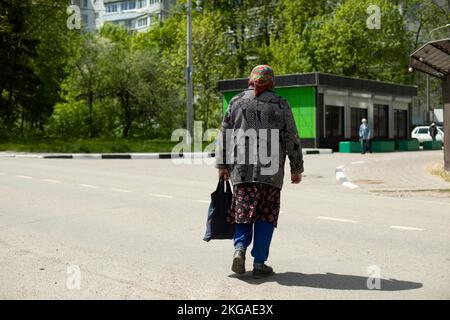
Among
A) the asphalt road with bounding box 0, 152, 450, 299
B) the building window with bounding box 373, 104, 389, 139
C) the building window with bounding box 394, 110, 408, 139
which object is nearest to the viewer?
the asphalt road with bounding box 0, 152, 450, 299

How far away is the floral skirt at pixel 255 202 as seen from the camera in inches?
205

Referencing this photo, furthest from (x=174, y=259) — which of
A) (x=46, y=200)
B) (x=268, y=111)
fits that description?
(x=46, y=200)

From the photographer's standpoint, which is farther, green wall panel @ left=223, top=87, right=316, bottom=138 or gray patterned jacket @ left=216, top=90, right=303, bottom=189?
green wall panel @ left=223, top=87, right=316, bottom=138

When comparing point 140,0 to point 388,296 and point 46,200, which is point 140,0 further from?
point 388,296

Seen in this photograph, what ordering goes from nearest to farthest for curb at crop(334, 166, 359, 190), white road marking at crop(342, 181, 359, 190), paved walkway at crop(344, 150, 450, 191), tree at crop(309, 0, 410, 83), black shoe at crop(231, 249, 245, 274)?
black shoe at crop(231, 249, 245, 274)
paved walkway at crop(344, 150, 450, 191)
white road marking at crop(342, 181, 359, 190)
curb at crop(334, 166, 359, 190)
tree at crop(309, 0, 410, 83)

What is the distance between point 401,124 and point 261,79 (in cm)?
3827

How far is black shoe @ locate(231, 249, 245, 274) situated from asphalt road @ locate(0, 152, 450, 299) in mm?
84

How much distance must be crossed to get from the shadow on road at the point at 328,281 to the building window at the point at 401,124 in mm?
37198

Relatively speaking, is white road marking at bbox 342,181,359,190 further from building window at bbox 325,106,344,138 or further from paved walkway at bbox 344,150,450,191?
building window at bbox 325,106,344,138

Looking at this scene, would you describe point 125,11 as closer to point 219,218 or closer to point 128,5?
point 128,5

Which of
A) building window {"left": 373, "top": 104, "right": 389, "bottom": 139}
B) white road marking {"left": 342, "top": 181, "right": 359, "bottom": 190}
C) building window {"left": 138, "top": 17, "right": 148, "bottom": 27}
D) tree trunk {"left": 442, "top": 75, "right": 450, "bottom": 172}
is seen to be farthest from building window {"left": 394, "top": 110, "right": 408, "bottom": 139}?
building window {"left": 138, "top": 17, "right": 148, "bottom": 27}

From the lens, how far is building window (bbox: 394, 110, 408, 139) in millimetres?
41000

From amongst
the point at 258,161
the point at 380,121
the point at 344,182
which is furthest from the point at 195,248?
the point at 380,121

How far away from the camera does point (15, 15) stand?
40.9m
